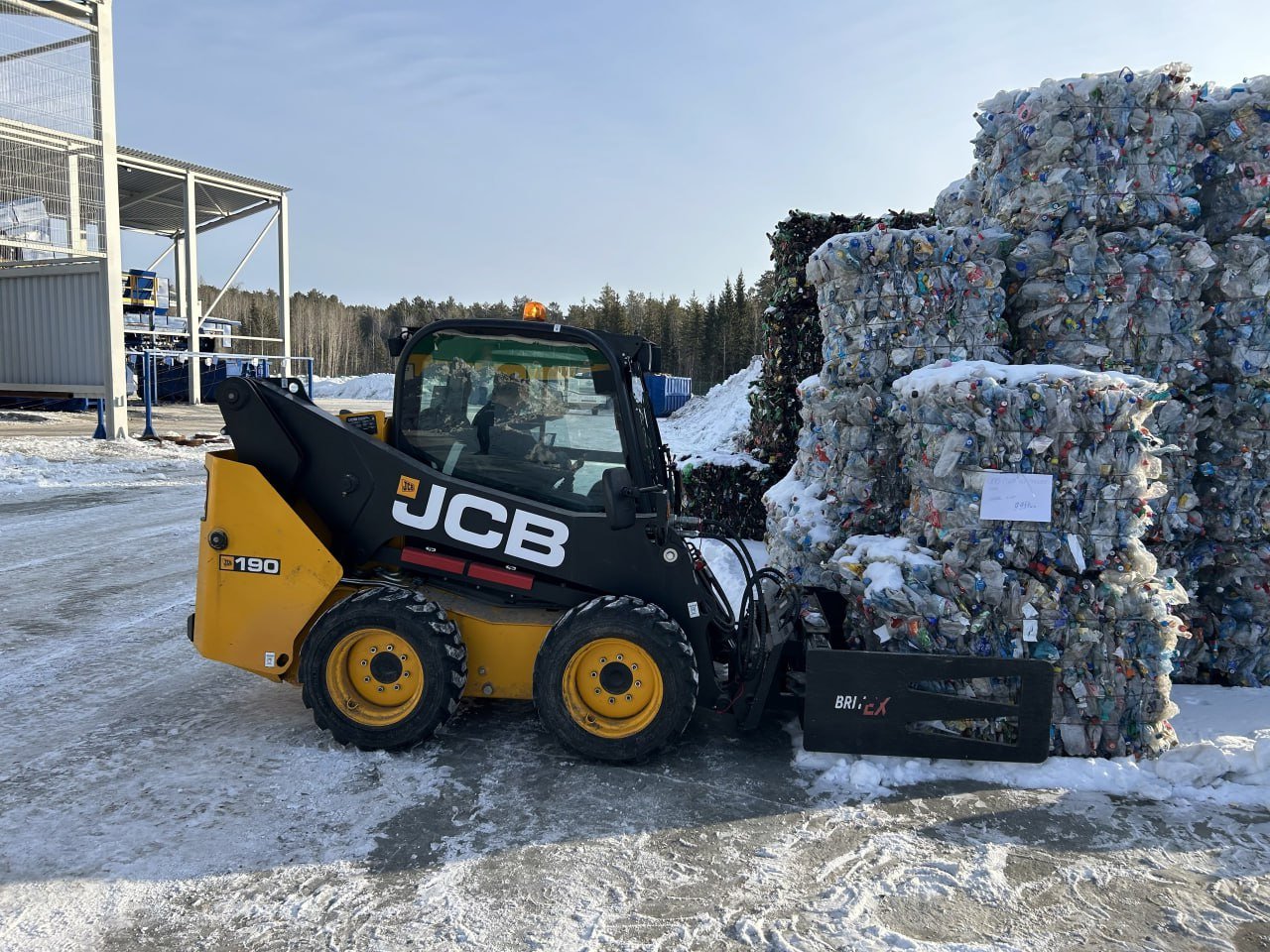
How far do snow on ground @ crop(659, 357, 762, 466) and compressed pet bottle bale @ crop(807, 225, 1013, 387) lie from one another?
8.64 metres

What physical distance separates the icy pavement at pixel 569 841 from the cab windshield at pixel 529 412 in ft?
4.32

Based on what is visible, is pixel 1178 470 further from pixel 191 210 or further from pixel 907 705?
pixel 191 210

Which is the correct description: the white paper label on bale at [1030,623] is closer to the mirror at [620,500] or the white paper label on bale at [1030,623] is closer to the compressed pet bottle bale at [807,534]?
the compressed pet bottle bale at [807,534]

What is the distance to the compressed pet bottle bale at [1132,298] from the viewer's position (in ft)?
16.8

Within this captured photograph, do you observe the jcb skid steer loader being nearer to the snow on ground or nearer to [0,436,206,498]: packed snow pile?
the snow on ground

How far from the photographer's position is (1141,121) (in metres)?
5.11

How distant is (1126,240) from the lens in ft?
16.9

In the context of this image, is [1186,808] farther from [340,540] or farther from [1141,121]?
[340,540]

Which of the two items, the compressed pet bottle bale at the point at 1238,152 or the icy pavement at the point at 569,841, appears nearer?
the icy pavement at the point at 569,841

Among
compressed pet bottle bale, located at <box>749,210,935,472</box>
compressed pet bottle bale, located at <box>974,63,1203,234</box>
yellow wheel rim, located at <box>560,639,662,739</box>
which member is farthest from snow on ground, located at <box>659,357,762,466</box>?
yellow wheel rim, located at <box>560,639,662,739</box>

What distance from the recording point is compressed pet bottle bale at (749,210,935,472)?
9906mm

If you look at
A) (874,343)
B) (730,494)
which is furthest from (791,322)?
(874,343)

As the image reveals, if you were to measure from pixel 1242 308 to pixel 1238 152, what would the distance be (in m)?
0.95

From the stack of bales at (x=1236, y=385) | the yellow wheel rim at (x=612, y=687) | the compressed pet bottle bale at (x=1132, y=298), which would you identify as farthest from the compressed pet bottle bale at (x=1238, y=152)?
the yellow wheel rim at (x=612, y=687)
